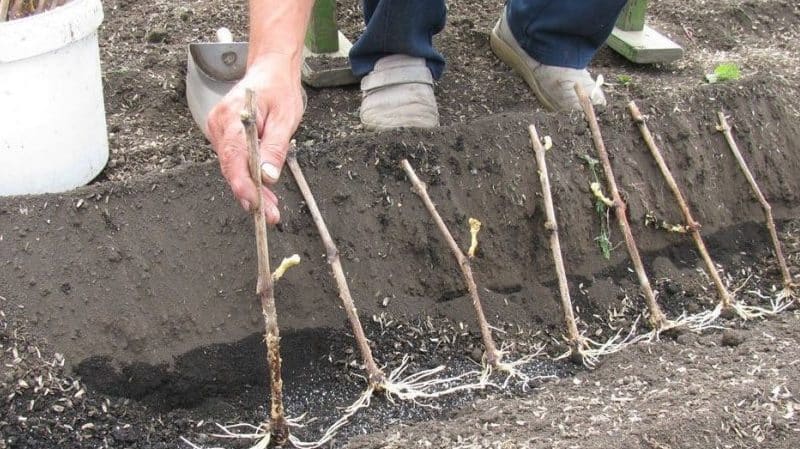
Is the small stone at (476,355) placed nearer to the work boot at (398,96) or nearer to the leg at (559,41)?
the work boot at (398,96)

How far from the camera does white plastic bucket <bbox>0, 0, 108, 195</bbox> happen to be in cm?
224

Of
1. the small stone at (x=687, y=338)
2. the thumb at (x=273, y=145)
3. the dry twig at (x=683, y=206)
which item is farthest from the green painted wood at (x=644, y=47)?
the thumb at (x=273, y=145)

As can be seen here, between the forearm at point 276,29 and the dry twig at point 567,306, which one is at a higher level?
the forearm at point 276,29

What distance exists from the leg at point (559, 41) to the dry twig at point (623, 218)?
17 cm

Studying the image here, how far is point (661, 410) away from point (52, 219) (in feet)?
5.13

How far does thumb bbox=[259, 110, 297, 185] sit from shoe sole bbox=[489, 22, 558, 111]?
1485 mm

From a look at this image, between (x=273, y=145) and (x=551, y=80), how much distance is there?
1558 millimetres

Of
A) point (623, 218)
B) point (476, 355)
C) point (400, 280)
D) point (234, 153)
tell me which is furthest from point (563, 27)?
point (234, 153)

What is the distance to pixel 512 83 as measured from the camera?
3.34 m

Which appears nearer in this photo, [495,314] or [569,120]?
[495,314]

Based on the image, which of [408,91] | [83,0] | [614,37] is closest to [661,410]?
[408,91]

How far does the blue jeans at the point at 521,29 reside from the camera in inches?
116

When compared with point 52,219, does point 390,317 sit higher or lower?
lower

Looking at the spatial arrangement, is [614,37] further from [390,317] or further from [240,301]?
[240,301]
